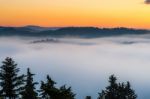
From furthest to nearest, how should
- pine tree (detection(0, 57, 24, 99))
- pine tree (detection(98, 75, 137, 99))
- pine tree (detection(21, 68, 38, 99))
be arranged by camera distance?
1. pine tree (detection(98, 75, 137, 99))
2. pine tree (detection(21, 68, 38, 99))
3. pine tree (detection(0, 57, 24, 99))

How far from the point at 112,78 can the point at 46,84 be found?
2719 centimetres

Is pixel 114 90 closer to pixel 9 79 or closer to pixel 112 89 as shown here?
pixel 112 89

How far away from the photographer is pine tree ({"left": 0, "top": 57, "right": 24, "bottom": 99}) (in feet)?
130

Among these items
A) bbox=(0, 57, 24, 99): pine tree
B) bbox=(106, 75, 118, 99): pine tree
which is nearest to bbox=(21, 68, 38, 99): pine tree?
bbox=(0, 57, 24, 99): pine tree

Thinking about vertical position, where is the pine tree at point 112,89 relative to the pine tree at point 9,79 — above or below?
above

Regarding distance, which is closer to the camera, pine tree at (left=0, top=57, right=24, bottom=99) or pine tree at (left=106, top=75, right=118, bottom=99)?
pine tree at (left=0, top=57, right=24, bottom=99)

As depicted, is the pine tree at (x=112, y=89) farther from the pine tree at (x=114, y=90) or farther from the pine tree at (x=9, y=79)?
the pine tree at (x=9, y=79)

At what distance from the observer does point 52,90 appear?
31.0 metres

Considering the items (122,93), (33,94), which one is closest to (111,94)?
(122,93)

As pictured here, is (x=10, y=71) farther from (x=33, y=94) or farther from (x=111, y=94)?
(x=111, y=94)

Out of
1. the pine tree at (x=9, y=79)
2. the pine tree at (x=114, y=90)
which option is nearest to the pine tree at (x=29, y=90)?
the pine tree at (x=9, y=79)

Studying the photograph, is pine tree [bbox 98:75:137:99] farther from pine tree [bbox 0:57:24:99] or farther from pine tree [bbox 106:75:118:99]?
pine tree [bbox 0:57:24:99]

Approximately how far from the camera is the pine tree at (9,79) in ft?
130

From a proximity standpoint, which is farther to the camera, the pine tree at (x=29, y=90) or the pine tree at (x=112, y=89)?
the pine tree at (x=112, y=89)
